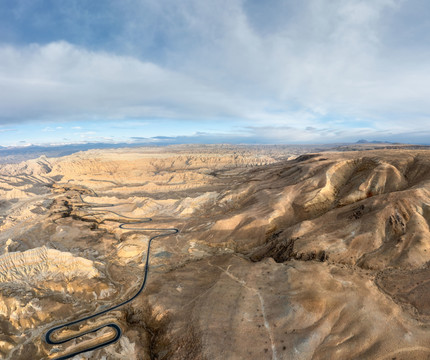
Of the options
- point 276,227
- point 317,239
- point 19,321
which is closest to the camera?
point 19,321

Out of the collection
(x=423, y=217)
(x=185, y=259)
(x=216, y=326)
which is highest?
(x=423, y=217)

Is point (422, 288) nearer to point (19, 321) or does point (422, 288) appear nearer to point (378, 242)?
point (378, 242)

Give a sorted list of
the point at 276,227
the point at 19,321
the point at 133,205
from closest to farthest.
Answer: the point at 19,321 < the point at 276,227 < the point at 133,205

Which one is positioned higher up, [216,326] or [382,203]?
[382,203]

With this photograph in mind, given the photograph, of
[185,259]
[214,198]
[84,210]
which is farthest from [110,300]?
[84,210]

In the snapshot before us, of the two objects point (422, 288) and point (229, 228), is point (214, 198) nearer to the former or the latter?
point (229, 228)

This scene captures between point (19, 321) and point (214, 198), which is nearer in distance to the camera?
point (19, 321)
